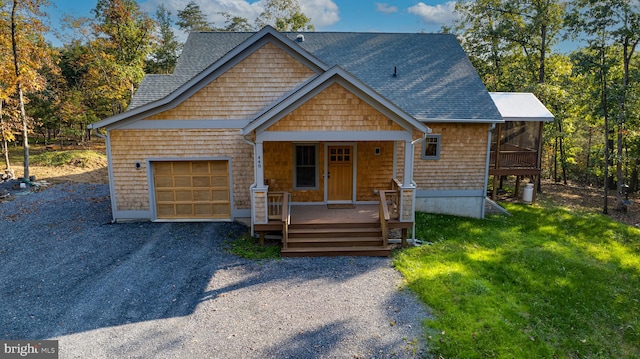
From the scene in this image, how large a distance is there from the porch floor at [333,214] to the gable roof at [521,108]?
7.50m

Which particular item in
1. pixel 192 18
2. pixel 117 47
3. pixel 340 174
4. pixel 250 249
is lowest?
pixel 250 249

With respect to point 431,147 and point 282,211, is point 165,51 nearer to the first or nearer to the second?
point 431,147

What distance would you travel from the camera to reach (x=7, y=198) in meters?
14.0

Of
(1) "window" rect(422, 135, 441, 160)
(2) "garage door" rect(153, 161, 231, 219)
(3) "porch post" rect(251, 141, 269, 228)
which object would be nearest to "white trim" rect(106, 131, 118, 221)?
Result: (2) "garage door" rect(153, 161, 231, 219)

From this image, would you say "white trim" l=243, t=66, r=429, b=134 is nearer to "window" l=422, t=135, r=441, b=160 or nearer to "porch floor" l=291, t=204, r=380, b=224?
"porch floor" l=291, t=204, r=380, b=224

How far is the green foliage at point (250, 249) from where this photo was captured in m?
8.97

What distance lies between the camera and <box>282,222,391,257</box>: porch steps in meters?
9.02

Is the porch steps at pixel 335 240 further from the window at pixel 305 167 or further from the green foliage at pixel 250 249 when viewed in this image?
the window at pixel 305 167

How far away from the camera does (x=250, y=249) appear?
935cm

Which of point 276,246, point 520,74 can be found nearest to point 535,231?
point 276,246

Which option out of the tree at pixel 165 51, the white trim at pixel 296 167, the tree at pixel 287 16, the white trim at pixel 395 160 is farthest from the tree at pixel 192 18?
the white trim at pixel 395 160

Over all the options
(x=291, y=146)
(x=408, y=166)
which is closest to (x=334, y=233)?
(x=408, y=166)

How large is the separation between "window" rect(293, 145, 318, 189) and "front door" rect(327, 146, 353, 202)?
1.49 ft

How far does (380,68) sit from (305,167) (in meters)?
6.05
